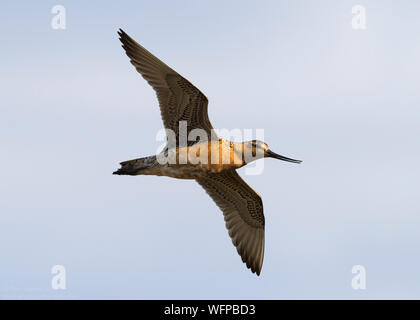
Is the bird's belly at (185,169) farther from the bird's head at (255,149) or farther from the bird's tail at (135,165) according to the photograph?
the bird's head at (255,149)

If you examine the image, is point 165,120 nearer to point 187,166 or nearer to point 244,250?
point 187,166

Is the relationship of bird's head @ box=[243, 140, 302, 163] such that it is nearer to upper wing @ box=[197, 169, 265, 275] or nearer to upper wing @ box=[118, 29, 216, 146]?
upper wing @ box=[118, 29, 216, 146]

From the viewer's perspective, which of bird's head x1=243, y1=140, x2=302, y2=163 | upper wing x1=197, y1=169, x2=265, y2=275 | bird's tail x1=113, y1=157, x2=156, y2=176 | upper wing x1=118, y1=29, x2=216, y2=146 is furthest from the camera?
upper wing x1=197, y1=169, x2=265, y2=275

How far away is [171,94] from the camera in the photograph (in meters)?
13.6

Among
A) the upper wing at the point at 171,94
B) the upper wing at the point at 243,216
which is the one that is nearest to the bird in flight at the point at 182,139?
the upper wing at the point at 171,94

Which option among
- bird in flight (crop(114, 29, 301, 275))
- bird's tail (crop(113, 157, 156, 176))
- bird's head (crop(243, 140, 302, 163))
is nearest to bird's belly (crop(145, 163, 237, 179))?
bird in flight (crop(114, 29, 301, 275))

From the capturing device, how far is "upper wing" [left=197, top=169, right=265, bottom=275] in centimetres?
1470

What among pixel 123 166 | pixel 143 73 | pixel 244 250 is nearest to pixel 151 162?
pixel 123 166

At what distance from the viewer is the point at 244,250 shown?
14883 millimetres

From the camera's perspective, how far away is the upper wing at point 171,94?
13414 millimetres

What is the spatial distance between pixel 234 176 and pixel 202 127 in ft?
4.16

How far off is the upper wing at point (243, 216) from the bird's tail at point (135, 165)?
142cm

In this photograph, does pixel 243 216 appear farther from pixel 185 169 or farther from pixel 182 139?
pixel 182 139

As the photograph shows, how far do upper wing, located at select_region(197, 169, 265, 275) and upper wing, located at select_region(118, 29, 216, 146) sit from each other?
140 centimetres
